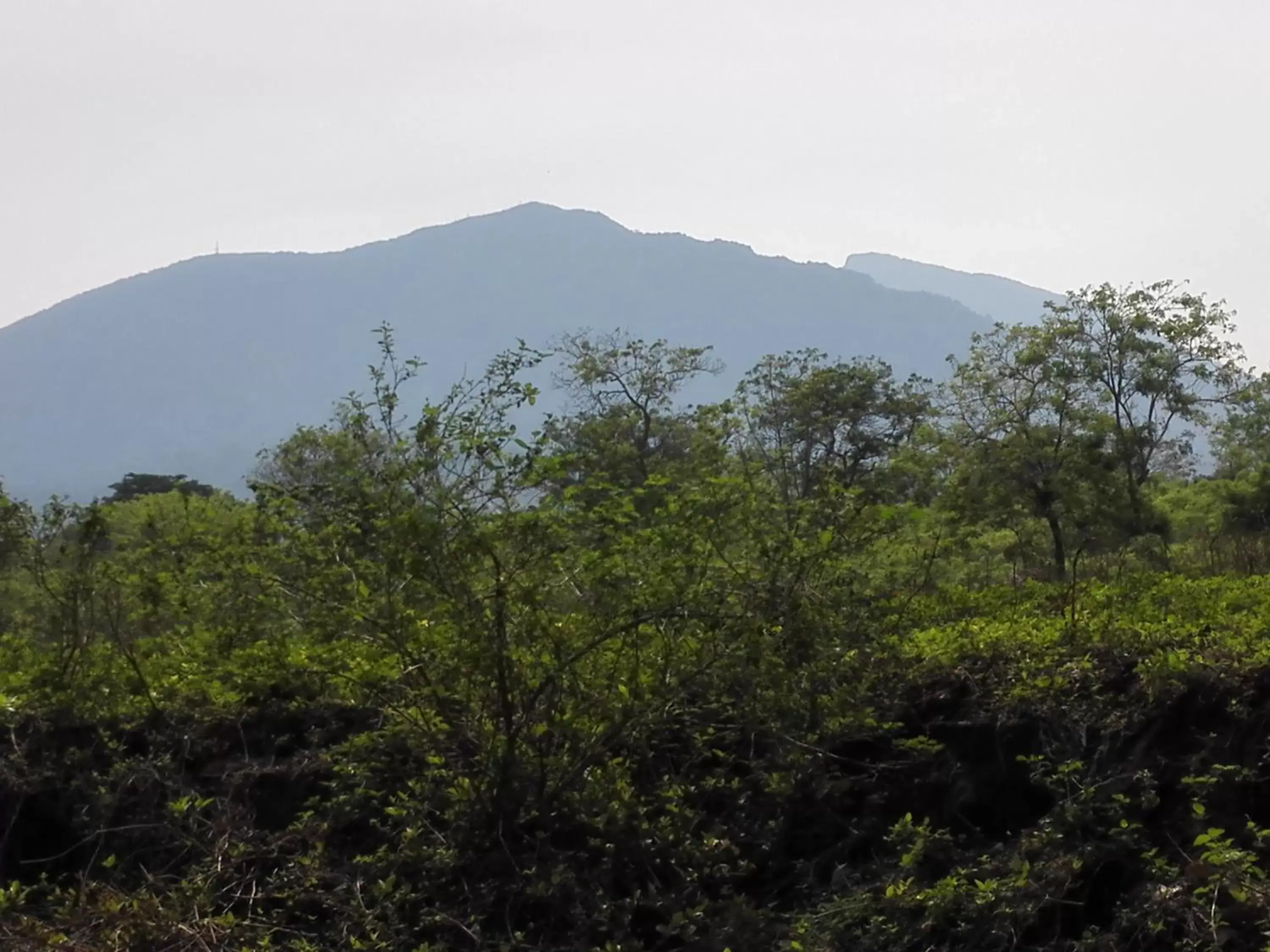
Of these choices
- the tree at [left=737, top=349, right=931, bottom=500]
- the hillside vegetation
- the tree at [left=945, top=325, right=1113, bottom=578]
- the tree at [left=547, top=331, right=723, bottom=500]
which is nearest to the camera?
the hillside vegetation

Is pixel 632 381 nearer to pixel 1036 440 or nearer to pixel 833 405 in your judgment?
pixel 833 405

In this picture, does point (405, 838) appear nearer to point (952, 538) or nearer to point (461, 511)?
point (461, 511)

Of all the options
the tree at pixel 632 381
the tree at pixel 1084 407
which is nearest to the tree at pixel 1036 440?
the tree at pixel 1084 407

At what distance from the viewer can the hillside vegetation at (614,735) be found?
542 centimetres

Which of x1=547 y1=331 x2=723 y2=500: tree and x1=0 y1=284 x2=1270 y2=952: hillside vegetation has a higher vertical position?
Result: x1=547 y1=331 x2=723 y2=500: tree

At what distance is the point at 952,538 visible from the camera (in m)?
7.73

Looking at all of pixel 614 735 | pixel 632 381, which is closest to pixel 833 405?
pixel 632 381

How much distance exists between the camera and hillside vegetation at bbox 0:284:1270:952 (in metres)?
5.42

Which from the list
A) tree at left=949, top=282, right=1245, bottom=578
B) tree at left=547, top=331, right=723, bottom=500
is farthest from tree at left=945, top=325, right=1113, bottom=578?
tree at left=547, top=331, right=723, bottom=500

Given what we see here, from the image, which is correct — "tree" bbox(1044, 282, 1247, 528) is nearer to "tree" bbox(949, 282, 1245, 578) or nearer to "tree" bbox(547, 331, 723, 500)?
"tree" bbox(949, 282, 1245, 578)

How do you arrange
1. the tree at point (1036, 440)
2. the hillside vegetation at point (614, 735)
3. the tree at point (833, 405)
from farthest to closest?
1. the tree at point (833, 405)
2. the tree at point (1036, 440)
3. the hillside vegetation at point (614, 735)

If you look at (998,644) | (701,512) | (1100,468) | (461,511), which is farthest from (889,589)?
(1100,468)

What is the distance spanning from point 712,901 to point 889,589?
212 centimetres

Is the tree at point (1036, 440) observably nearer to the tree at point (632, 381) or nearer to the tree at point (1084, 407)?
the tree at point (1084, 407)
